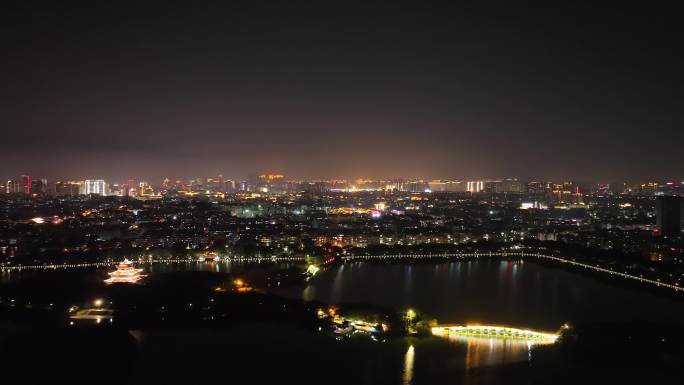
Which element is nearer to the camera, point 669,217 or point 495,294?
point 495,294

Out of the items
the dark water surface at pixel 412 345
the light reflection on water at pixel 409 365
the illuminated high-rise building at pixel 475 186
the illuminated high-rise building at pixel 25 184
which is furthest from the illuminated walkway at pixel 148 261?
the illuminated high-rise building at pixel 475 186

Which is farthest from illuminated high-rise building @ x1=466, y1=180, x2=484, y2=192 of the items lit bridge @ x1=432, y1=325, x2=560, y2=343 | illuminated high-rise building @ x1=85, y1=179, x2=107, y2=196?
lit bridge @ x1=432, y1=325, x2=560, y2=343

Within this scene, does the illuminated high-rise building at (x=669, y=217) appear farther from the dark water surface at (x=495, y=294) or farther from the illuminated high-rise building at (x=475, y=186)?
the illuminated high-rise building at (x=475, y=186)

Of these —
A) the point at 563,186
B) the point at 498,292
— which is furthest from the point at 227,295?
the point at 563,186

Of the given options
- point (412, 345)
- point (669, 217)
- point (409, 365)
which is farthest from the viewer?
point (669, 217)

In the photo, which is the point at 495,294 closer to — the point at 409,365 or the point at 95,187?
the point at 409,365

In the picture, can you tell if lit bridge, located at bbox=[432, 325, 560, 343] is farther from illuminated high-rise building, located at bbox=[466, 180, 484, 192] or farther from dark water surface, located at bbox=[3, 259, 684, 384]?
illuminated high-rise building, located at bbox=[466, 180, 484, 192]

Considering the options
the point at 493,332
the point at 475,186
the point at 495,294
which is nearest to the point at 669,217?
the point at 495,294

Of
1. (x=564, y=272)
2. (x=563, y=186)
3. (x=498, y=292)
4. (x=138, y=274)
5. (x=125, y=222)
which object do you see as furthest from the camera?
(x=563, y=186)

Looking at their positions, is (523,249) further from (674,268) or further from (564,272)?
(674,268)
